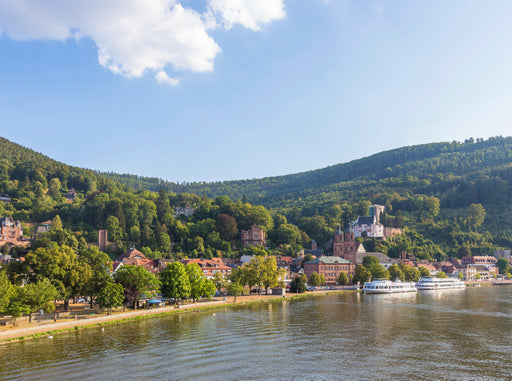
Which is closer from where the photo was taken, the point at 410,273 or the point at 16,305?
the point at 16,305

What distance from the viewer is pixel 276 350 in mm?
43438

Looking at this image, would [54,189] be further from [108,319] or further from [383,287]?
[108,319]

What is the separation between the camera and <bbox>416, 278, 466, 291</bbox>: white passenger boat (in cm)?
12975

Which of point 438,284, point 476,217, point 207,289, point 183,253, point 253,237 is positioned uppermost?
point 476,217

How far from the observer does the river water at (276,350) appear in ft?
117

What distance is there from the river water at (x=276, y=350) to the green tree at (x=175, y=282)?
6755 mm

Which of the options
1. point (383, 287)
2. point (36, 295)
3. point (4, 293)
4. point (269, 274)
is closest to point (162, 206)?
point (269, 274)

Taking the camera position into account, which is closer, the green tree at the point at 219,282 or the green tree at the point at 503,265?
the green tree at the point at 219,282

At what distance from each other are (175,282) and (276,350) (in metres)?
32.6

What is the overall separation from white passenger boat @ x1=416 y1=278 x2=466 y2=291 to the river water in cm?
6657

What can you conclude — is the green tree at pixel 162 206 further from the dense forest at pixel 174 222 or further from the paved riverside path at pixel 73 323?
the paved riverside path at pixel 73 323

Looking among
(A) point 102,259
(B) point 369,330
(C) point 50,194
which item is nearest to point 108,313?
(A) point 102,259

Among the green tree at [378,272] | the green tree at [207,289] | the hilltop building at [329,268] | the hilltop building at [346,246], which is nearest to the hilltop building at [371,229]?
the hilltop building at [346,246]

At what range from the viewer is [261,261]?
102 metres
